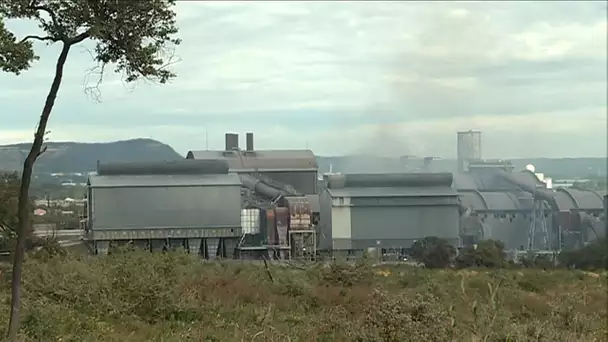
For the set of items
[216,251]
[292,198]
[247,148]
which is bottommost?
[216,251]

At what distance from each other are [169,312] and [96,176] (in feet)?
64.3

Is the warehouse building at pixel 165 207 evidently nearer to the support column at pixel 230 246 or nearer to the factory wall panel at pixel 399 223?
the support column at pixel 230 246

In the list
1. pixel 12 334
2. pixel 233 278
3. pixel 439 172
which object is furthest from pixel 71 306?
pixel 439 172

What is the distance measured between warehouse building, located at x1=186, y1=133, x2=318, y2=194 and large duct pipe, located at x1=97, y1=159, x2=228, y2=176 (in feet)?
7.95

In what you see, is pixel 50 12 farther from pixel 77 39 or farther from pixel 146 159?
pixel 146 159

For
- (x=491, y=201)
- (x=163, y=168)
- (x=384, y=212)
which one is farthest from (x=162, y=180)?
(x=491, y=201)

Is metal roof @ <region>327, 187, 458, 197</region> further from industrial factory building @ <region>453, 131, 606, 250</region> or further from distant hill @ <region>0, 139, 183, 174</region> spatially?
distant hill @ <region>0, 139, 183, 174</region>

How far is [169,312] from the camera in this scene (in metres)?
9.85

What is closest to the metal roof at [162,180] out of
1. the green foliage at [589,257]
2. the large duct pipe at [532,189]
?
the green foliage at [589,257]

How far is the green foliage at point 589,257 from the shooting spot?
26.1m

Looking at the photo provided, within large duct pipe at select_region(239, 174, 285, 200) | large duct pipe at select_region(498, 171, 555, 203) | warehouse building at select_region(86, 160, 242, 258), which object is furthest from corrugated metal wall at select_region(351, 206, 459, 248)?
warehouse building at select_region(86, 160, 242, 258)

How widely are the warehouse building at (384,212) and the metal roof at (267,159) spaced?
165cm

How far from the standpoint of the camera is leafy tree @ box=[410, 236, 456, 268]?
29656 mm

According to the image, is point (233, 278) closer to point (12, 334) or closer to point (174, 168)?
point (12, 334)
